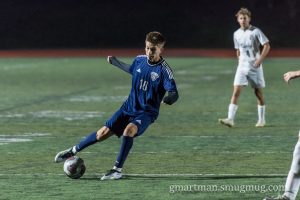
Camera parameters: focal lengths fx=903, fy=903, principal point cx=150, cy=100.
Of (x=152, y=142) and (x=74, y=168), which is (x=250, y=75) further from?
(x=74, y=168)

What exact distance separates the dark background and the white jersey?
108 ft

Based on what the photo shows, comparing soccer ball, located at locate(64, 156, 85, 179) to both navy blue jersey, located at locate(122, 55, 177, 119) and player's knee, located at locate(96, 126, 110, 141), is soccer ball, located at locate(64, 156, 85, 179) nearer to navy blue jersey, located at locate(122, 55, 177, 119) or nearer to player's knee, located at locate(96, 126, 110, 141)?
player's knee, located at locate(96, 126, 110, 141)

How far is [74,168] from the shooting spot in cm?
997

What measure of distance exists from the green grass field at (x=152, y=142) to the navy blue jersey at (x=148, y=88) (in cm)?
75

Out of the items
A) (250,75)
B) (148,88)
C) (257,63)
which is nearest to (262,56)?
(257,63)

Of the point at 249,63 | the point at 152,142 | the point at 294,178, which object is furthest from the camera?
the point at 249,63

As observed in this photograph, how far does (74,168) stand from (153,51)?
62.1 inches

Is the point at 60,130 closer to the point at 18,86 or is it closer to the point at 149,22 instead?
the point at 18,86

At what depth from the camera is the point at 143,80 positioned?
10.4 metres

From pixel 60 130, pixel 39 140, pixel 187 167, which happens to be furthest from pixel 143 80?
pixel 60 130

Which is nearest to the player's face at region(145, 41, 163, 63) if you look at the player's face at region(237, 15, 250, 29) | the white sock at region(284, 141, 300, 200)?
the white sock at region(284, 141, 300, 200)

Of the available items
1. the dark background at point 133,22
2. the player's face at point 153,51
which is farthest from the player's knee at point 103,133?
the dark background at point 133,22

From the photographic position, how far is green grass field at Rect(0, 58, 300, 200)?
9.46 meters

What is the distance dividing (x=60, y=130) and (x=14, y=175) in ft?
15.0
